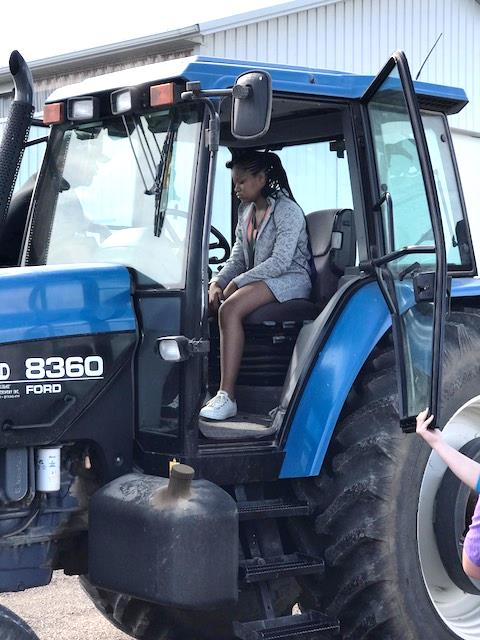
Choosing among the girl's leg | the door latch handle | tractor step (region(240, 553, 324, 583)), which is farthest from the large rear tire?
the door latch handle

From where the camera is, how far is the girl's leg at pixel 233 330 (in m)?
4.61

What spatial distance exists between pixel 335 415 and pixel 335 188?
1298mm

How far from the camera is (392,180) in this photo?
4.57 m

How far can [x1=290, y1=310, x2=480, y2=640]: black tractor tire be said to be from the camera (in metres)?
4.32

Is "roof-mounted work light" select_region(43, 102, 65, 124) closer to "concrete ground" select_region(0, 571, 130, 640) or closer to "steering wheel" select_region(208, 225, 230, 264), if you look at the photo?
A: "steering wheel" select_region(208, 225, 230, 264)

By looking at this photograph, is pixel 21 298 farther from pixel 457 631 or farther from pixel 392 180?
pixel 457 631

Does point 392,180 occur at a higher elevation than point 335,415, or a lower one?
higher

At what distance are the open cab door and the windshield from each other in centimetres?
80

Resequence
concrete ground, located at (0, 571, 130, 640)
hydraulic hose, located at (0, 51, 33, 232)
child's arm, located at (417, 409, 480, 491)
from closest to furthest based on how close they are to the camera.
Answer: child's arm, located at (417, 409, 480, 491), hydraulic hose, located at (0, 51, 33, 232), concrete ground, located at (0, 571, 130, 640)

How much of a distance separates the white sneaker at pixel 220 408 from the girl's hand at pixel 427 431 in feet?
2.94

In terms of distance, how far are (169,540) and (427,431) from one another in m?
0.98

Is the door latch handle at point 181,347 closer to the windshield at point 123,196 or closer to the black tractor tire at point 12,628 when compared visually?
the windshield at point 123,196

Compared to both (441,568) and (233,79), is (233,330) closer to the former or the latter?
(233,79)

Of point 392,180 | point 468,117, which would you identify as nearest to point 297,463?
point 392,180
